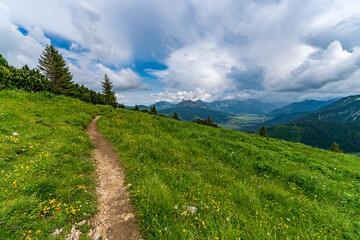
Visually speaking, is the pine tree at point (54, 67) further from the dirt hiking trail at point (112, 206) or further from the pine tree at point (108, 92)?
the dirt hiking trail at point (112, 206)

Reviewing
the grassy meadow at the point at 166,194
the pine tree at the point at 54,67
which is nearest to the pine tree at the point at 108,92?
the pine tree at the point at 54,67

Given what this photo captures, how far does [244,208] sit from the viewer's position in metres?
4.93

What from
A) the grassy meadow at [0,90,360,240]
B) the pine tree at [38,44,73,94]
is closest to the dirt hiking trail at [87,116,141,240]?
the grassy meadow at [0,90,360,240]

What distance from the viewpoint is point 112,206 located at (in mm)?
→ 4629

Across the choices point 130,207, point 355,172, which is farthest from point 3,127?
point 355,172

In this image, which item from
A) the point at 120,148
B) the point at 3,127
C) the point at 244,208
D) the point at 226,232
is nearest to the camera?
the point at 226,232

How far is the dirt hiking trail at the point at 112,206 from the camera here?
371cm

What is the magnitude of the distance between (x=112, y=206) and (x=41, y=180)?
2.64 m

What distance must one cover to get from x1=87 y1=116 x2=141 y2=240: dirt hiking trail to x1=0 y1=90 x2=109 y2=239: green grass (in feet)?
1.19

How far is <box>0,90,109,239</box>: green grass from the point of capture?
3.36m

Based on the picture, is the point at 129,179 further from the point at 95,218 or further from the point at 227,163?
the point at 227,163

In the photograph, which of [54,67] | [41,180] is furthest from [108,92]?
[41,180]

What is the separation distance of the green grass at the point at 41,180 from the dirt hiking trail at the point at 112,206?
36 cm

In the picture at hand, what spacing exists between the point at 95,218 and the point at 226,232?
4.03m
